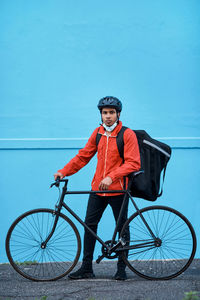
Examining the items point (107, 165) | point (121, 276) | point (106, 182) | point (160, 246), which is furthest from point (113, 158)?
point (121, 276)

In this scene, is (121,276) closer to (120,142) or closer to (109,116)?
(120,142)

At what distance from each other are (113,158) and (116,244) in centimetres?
84

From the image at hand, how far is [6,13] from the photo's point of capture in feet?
17.6

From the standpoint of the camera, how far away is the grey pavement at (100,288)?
11.7ft

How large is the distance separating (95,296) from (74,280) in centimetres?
53

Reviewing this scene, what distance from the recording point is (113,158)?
3.97m

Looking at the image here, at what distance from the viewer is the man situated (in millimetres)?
3834

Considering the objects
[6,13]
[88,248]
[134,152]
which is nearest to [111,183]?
[134,152]

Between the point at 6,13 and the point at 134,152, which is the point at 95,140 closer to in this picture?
the point at 134,152

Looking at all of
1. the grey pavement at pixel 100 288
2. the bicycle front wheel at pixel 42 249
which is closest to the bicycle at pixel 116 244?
the bicycle front wheel at pixel 42 249

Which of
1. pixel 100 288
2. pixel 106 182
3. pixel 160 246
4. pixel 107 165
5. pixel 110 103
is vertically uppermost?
pixel 110 103

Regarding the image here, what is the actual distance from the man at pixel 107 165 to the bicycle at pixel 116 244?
124 millimetres

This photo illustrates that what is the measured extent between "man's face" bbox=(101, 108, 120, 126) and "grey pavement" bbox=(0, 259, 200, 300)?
5.23 feet

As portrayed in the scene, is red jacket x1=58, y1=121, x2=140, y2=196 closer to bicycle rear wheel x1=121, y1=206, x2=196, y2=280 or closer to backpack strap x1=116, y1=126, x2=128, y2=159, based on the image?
backpack strap x1=116, y1=126, x2=128, y2=159
